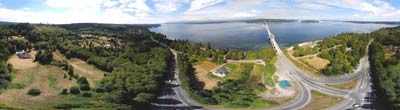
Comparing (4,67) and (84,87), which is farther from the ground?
(4,67)

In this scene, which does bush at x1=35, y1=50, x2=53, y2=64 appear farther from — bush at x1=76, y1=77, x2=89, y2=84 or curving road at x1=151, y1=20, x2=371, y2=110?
curving road at x1=151, y1=20, x2=371, y2=110

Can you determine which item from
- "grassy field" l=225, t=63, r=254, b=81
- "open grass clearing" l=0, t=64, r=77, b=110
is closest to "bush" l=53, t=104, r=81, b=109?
"open grass clearing" l=0, t=64, r=77, b=110

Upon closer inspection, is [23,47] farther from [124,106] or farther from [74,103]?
[124,106]

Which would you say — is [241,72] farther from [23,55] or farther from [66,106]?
[23,55]

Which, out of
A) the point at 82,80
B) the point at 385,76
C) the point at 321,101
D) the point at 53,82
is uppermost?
the point at 82,80

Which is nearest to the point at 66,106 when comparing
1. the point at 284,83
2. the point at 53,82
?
the point at 53,82

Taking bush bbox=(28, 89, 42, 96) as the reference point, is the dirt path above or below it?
above

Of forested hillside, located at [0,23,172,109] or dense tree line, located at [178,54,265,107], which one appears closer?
forested hillside, located at [0,23,172,109]

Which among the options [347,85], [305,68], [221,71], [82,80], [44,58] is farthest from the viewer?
[305,68]

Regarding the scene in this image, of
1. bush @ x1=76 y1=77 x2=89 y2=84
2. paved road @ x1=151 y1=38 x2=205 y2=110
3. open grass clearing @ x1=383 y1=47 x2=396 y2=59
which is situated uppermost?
open grass clearing @ x1=383 y1=47 x2=396 y2=59

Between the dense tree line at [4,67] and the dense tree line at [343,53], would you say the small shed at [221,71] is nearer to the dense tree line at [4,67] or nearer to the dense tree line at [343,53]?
the dense tree line at [343,53]
